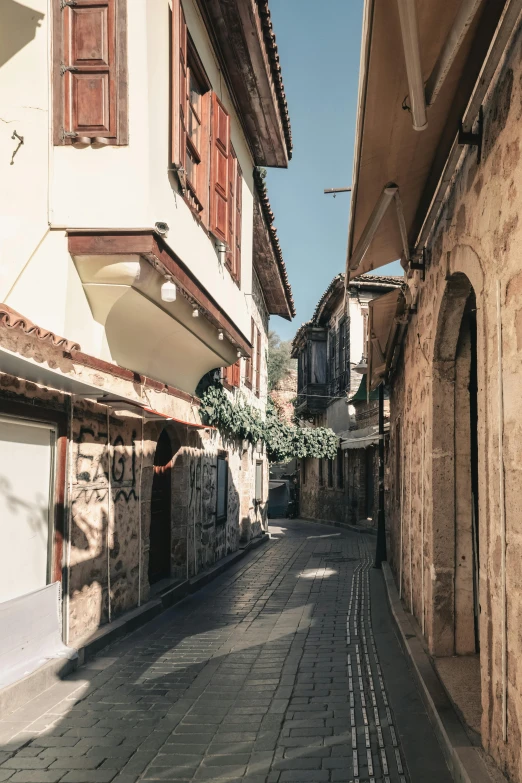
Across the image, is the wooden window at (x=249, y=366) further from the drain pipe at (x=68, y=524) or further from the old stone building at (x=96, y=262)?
the drain pipe at (x=68, y=524)

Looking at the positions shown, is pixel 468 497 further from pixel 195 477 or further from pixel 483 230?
pixel 195 477

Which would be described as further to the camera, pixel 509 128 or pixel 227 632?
pixel 227 632

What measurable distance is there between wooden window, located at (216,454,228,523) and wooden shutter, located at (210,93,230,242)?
5.01m

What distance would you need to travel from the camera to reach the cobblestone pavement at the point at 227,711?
4.30 metres

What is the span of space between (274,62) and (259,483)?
482 inches

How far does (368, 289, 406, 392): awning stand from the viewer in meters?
8.19

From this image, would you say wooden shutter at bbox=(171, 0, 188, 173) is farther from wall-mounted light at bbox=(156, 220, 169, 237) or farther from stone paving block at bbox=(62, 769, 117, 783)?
stone paving block at bbox=(62, 769, 117, 783)

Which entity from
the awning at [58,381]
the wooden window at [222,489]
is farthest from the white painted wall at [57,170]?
the wooden window at [222,489]

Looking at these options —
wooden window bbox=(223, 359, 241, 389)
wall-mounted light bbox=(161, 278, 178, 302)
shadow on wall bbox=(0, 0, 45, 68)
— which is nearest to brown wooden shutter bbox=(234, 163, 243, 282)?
wooden window bbox=(223, 359, 241, 389)

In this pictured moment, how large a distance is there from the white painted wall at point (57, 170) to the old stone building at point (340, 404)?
44.1 feet

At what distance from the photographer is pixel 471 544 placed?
5.85 metres

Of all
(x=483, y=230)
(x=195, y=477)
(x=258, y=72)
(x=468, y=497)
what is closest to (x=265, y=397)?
(x=195, y=477)

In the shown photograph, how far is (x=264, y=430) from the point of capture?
18891 mm

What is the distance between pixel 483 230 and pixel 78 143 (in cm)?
456
